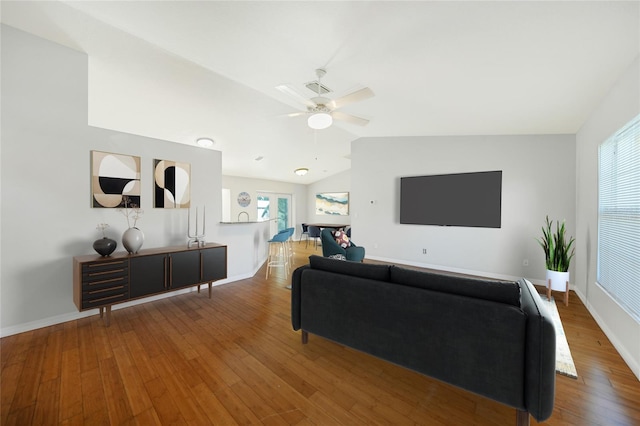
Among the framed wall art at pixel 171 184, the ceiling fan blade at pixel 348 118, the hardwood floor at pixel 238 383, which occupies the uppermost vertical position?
the ceiling fan blade at pixel 348 118

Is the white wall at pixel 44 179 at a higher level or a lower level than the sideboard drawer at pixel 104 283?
higher

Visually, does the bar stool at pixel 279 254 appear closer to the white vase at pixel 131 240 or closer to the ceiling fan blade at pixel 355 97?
the white vase at pixel 131 240

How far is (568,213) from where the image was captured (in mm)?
4098

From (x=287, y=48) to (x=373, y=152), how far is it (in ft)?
13.3

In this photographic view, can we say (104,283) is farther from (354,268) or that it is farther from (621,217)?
(621,217)

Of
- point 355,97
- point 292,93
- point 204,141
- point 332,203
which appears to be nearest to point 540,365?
point 355,97

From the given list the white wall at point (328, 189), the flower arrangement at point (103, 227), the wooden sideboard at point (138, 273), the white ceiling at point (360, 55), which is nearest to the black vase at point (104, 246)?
the wooden sideboard at point (138, 273)

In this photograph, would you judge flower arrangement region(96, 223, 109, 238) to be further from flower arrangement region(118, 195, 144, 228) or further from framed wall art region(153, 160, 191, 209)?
framed wall art region(153, 160, 191, 209)

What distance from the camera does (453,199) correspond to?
509 cm

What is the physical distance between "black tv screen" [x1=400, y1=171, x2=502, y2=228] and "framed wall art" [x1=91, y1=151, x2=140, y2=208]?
4959mm

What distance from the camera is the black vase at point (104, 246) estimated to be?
9.12 ft

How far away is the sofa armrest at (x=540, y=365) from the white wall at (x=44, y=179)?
4.20 meters

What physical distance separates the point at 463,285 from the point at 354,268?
2.69ft

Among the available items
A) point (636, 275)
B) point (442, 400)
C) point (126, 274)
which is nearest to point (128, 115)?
point (126, 274)
